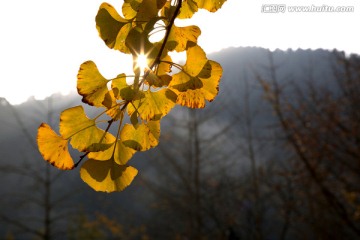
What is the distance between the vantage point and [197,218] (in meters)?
6.38

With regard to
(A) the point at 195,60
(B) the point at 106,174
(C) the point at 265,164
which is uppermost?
(A) the point at 195,60

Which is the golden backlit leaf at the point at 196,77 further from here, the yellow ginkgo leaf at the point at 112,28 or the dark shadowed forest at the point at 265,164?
the dark shadowed forest at the point at 265,164

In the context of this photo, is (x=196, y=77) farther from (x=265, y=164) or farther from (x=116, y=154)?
(x=265, y=164)

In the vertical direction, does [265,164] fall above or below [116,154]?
below

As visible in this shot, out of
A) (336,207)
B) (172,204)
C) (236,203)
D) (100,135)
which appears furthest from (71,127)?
(236,203)

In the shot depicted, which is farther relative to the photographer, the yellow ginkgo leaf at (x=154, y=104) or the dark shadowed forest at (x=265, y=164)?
the dark shadowed forest at (x=265, y=164)

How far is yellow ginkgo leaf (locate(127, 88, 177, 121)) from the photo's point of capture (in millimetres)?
387

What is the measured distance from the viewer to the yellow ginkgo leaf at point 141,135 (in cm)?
38

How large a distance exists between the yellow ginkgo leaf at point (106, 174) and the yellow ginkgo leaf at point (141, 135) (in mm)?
29

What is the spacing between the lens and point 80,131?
39 cm

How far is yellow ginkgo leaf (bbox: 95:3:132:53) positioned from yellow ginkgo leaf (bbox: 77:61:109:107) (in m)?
0.03

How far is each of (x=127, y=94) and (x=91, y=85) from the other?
6cm

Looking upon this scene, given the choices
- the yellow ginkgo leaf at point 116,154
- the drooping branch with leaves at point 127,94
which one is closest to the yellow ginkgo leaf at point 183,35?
the drooping branch with leaves at point 127,94

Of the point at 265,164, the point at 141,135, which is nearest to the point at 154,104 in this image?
the point at 141,135
